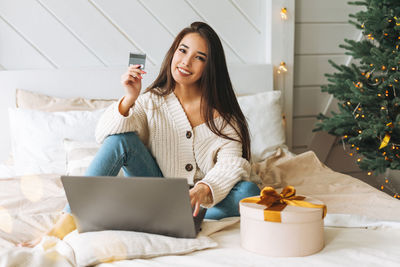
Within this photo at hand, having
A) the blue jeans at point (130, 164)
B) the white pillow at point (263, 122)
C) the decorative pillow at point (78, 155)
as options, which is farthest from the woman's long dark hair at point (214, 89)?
the white pillow at point (263, 122)

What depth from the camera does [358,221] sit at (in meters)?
1.41

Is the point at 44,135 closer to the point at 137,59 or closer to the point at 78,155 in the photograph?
the point at 78,155

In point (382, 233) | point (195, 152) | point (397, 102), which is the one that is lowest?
point (382, 233)

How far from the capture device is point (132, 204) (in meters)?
1.19

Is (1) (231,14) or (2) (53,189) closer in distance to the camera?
(2) (53,189)

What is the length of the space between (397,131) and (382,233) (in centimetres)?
104

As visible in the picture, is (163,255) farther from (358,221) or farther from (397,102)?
(397,102)

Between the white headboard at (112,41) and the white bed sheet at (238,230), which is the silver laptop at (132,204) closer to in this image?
the white bed sheet at (238,230)

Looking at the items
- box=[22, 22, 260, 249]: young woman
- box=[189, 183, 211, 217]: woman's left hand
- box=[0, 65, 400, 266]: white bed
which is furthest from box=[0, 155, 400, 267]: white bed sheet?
box=[22, 22, 260, 249]: young woman

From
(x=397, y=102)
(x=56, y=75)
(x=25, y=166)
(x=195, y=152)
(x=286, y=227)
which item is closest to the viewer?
(x=286, y=227)

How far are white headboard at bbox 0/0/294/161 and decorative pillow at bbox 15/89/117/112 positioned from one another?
71 mm

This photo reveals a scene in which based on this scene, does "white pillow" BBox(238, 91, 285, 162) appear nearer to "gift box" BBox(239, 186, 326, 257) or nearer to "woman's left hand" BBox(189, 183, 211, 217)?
"woman's left hand" BBox(189, 183, 211, 217)

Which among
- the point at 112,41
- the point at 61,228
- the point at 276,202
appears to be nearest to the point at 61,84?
the point at 112,41

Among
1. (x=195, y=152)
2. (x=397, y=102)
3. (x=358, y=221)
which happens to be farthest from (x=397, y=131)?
(x=195, y=152)
